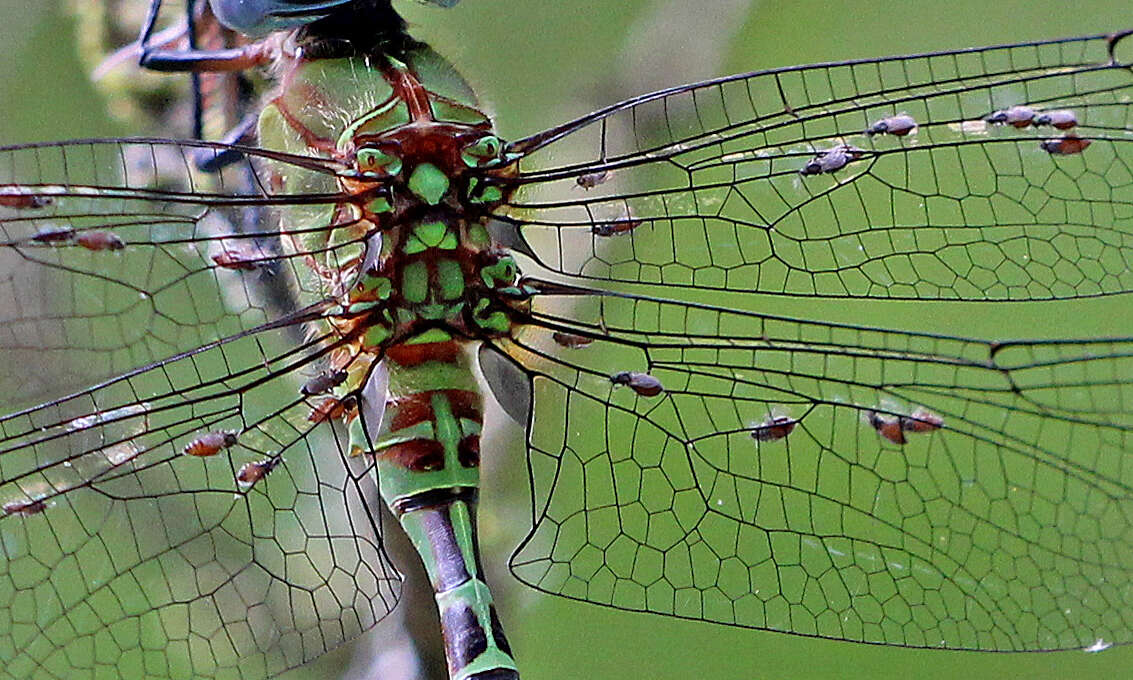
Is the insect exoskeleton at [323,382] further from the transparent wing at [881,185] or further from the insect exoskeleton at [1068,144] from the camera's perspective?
the insect exoskeleton at [1068,144]

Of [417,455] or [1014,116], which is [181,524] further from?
[1014,116]

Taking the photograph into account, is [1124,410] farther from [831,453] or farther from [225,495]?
[225,495]

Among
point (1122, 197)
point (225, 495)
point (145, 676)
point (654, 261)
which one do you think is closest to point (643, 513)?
point (654, 261)

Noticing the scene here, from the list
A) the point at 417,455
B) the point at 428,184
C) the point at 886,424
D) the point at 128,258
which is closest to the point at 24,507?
the point at 128,258

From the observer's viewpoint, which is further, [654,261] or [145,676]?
[654,261]

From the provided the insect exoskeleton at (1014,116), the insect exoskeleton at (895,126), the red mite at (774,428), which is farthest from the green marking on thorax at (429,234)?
the insect exoskeleton at (1014,116)

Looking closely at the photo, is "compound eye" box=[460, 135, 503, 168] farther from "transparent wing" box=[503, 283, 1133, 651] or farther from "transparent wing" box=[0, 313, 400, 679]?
"transparent wing" box=[0, 313, 400, 679]

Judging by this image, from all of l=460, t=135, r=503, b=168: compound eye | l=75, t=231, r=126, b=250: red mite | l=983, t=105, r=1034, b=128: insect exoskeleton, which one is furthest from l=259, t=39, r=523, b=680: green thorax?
l=983, t=105, r=1034, b=128: insect exoskeleton
